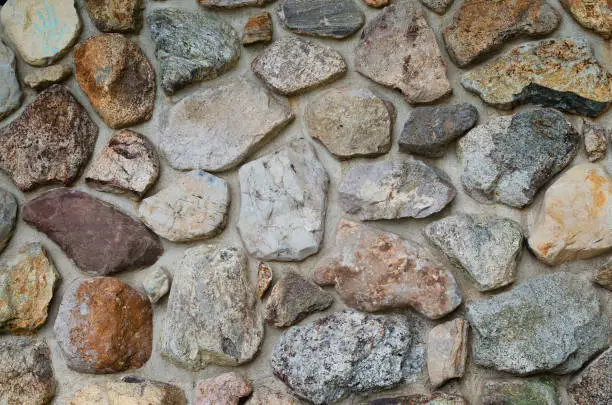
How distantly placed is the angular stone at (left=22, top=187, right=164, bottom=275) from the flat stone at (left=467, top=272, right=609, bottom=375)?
648mm

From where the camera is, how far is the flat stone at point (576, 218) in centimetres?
106

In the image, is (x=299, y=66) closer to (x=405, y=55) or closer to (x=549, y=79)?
(x=405, y=55)

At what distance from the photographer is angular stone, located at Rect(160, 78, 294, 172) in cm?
126

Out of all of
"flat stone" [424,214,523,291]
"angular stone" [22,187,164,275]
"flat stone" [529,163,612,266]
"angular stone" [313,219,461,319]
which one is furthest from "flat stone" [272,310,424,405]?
"angular stone" [22,187,164,275]

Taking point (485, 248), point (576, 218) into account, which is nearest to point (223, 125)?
point (485, 248)

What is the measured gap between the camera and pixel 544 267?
1108 mm

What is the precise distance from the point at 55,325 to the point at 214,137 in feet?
1.64

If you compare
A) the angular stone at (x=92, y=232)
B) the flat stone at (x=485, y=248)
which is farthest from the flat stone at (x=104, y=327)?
the flat stone at (x=485, y=248)

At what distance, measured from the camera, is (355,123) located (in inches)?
47.3

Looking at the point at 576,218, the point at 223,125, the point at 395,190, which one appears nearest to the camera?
the point at 576,218

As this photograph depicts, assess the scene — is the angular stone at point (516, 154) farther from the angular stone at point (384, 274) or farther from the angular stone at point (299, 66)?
the angular stone at point (299, 66)

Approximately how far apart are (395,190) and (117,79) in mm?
610

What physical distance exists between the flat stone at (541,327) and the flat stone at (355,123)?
352 mm

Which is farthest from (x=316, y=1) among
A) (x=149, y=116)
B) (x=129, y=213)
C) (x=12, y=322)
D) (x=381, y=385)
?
(x=12, y=322)
